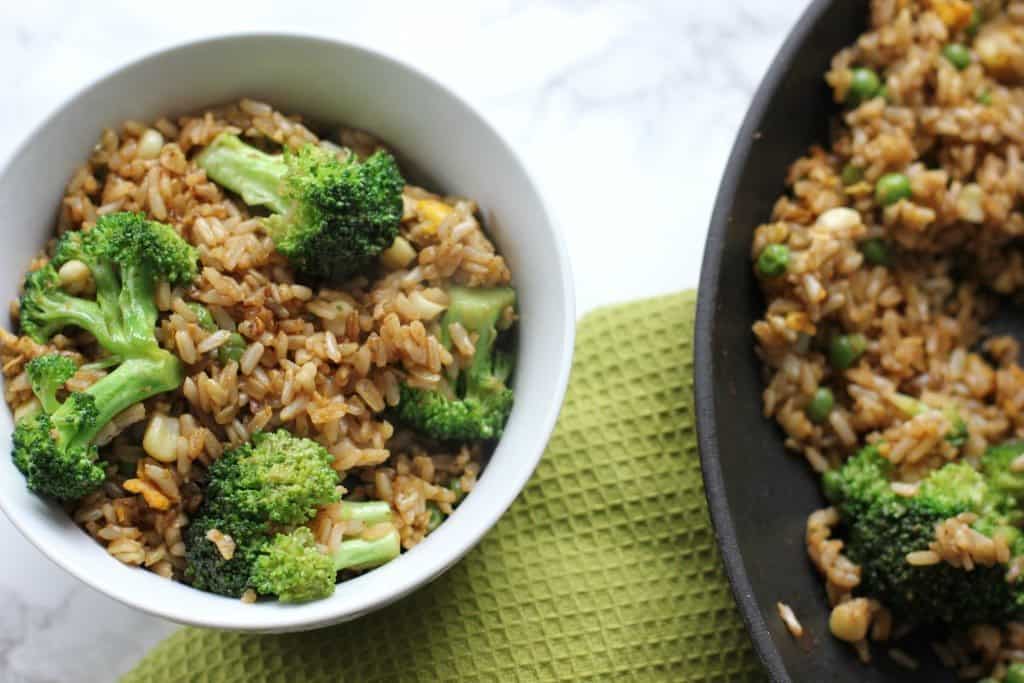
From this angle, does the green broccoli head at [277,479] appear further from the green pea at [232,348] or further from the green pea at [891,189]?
the green pea at [891,189]

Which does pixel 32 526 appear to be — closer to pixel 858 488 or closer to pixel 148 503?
pixel 148 503

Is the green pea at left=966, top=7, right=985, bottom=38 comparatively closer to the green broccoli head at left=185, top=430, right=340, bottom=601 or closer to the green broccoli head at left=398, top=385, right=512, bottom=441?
the green broccoli head at left=398, top=385, right=512, bottom=441

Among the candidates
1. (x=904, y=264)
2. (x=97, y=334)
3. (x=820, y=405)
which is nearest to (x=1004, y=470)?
(x=820, y=405)

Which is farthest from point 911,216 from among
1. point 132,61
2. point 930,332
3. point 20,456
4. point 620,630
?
point 20,456

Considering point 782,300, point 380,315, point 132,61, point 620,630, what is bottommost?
point 620,630

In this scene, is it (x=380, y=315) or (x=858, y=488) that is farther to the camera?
(x=858, y=488)

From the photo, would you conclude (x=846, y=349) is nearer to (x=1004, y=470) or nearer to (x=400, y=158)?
(x=1004, y=470)

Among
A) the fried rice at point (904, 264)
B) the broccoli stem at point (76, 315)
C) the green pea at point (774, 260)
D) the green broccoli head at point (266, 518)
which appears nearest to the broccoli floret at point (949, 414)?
the fried rice at point (904, 264)
